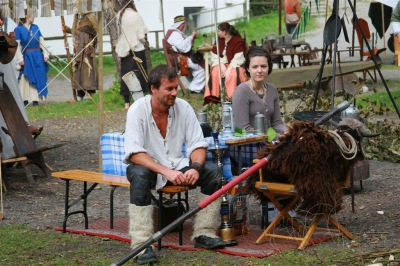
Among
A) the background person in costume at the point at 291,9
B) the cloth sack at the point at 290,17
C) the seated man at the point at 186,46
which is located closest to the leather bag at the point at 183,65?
the seated man at the point at 186,46

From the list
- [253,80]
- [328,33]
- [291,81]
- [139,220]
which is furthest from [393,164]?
[291,81]

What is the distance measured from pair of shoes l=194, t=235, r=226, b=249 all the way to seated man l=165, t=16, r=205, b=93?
10622 millimetres

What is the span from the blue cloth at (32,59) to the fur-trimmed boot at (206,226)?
427 inches

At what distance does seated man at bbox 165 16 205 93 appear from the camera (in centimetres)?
1641

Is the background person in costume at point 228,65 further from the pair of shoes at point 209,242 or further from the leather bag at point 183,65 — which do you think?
the pair of shoes at point 209,242

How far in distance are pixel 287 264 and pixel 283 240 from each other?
673 millimetres

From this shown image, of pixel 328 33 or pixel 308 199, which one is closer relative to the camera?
pixel 308 199

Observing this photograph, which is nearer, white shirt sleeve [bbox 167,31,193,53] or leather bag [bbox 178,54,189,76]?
white shirt sleeve [bbox 167,31,193,53]

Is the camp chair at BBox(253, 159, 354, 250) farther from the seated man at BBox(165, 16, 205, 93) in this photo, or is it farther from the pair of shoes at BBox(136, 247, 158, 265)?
the seated man at BBox(165, 16, 205, 93)

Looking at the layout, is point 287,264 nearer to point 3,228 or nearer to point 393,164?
point 3,228

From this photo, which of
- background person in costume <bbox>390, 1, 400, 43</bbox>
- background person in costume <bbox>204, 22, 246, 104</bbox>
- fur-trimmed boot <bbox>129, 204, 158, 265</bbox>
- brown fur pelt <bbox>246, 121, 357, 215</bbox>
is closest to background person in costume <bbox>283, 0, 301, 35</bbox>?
background person in costume <bbox>204, 22, 246, 104</bbox>

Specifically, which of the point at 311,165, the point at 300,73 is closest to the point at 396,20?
the point at 311,165

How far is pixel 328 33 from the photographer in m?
8.31

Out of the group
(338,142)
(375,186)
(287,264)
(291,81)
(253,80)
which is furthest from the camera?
(291,81)
